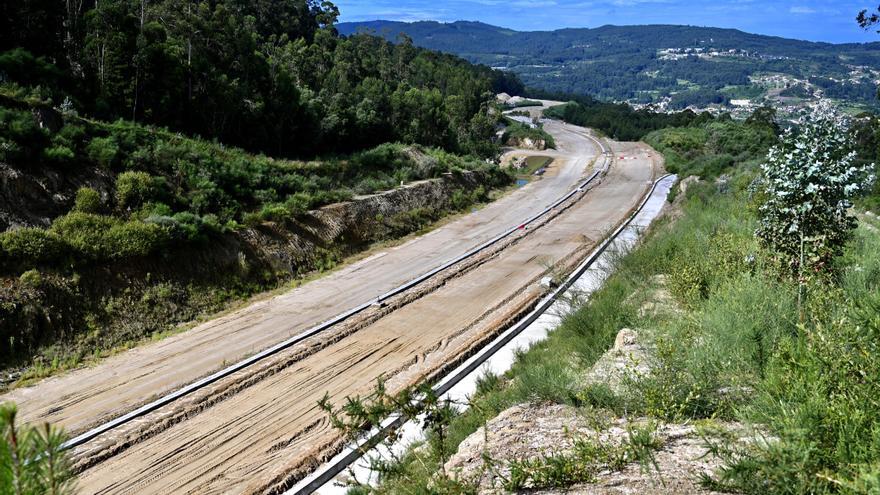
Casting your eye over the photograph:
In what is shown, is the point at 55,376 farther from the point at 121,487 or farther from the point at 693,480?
the point at 693,480

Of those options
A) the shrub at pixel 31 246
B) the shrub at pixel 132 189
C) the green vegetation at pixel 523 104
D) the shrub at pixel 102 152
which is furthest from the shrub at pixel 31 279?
the green vegetation at pixel 523 104

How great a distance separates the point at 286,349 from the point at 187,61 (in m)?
18.3

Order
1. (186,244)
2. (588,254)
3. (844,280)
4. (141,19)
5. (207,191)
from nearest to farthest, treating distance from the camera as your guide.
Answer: (844,280) < (186,244) < (207,191) < (588,254) < (141,19)

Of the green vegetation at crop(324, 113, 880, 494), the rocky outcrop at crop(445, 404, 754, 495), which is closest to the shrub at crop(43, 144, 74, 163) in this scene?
the green vegetation at crop(324, 113, 880, 494)

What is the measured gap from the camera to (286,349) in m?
15.5

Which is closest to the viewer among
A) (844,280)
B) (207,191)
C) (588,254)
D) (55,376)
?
(844,280)

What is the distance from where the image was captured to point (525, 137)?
6531 cm

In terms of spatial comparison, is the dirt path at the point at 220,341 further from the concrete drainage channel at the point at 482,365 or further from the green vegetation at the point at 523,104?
the green vegetation at the point at 523,104

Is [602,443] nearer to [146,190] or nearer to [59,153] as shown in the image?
[146,190]

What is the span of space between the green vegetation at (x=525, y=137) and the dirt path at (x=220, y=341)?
3641 cm

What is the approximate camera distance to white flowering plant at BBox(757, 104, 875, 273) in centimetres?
902

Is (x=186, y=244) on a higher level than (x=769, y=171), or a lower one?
lower

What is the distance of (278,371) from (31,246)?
7.17 m

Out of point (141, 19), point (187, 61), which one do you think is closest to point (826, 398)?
point (187, 61)
